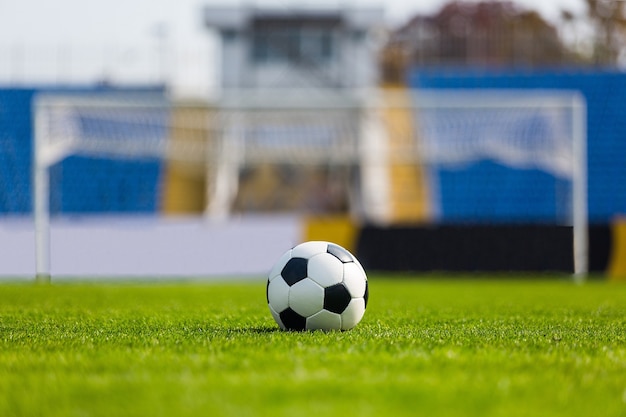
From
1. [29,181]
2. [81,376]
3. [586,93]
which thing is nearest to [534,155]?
[586,93]

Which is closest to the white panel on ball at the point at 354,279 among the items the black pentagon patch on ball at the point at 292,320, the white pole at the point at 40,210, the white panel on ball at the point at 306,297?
the white panel on ball at the point at 306,297

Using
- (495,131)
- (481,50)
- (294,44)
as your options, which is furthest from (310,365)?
(294,44)

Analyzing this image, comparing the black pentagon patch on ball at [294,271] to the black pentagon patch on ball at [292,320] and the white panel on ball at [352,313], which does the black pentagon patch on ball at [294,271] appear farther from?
the white panel on ball at [352,313]

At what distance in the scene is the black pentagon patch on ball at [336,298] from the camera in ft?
21.5

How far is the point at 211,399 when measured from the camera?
3.82 meters

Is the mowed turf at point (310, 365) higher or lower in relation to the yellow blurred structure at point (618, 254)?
higher

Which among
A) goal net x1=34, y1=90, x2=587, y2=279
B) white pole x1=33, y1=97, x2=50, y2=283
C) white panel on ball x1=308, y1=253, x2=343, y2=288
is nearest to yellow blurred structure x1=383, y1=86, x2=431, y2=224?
goal net x1=34, y1=90, x2=587, y2=279

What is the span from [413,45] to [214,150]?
11.1 meters

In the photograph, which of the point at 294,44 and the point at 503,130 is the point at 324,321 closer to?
the point at 503,130

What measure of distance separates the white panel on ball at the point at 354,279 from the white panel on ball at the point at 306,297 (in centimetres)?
23

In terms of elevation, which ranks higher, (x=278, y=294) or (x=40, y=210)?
(x=278, y=294)

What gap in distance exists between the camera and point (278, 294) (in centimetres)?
670

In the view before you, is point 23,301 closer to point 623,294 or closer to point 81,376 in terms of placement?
point 81,376

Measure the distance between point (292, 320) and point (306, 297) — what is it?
293mm
